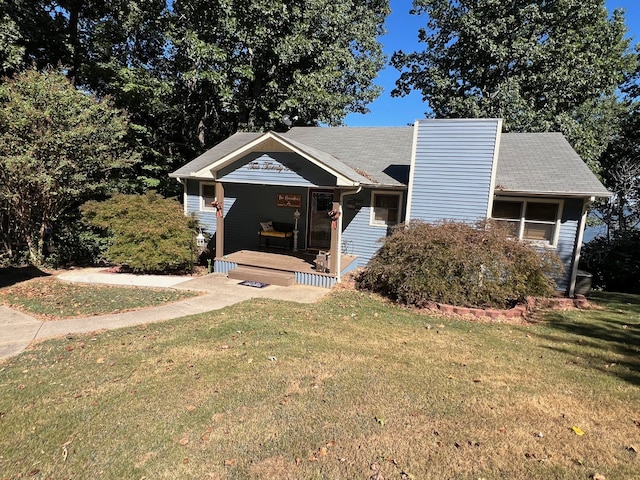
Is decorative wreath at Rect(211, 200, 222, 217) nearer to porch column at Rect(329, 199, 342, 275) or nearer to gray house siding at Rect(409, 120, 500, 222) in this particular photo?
porch column at Rect(329, 199, 342, 275)

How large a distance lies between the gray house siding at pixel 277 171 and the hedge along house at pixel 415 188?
29 millimetres

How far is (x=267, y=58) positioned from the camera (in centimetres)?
1817

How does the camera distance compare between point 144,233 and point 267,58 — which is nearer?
point 144,233

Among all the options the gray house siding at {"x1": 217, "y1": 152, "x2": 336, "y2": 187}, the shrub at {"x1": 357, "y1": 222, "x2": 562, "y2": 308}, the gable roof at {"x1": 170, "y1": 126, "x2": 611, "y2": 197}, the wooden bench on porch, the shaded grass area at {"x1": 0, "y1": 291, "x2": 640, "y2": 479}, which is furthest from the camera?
the wooden bench on porch

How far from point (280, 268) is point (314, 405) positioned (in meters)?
6.61

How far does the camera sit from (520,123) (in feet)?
57.5

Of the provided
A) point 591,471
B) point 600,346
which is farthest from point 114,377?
point 600,346

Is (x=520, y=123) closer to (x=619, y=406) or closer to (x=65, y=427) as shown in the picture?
(x=619, y=406)

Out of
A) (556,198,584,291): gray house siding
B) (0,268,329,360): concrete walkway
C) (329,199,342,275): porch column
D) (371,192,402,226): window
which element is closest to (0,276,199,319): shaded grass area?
(0,268,329,360): concrete walkway

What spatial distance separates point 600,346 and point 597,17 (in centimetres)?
2061

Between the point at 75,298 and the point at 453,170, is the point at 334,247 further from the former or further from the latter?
the point at 75,298

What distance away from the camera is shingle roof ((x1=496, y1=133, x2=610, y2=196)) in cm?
968

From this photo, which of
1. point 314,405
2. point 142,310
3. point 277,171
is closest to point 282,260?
point 277,171

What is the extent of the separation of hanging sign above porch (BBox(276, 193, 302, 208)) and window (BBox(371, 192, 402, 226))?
2.76 meters
